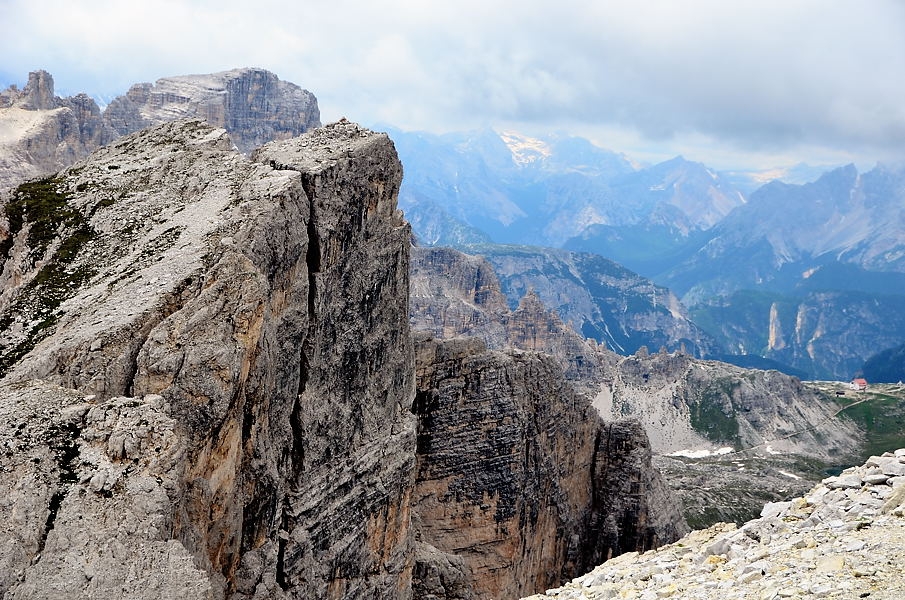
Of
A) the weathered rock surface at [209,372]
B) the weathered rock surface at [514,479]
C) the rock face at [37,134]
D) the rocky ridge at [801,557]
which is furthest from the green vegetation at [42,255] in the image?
the rock face at [37,134]

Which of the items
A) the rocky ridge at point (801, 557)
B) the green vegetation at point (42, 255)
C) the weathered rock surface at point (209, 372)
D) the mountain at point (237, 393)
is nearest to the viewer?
the rocky ridge at point (801, 557)

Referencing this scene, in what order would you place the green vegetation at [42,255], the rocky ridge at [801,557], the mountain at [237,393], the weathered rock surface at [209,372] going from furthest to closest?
the green vegetation at [42,255] → the mountain at [237,393] → the weathered rock surface at [209,372] → the rocky ridge at [801,557]

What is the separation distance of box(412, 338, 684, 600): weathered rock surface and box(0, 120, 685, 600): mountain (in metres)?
0.26

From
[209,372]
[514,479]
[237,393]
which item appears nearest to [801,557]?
[209,372]

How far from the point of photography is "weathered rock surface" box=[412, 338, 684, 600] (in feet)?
209

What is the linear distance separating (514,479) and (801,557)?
47518 millimetres

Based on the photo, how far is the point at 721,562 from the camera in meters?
23.6

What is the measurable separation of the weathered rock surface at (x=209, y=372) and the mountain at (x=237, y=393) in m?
0.11

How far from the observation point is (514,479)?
67438mm

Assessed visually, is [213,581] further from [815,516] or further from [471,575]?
[471,575]

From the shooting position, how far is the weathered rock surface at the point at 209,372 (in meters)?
26.4

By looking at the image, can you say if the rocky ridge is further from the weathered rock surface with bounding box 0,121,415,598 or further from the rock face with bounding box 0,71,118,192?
the rock face with bounding box 0,71,118,192

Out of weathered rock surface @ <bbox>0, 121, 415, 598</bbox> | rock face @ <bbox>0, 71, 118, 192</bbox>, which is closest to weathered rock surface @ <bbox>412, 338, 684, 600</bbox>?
weathered rock surface @ <bbox>0, 121, 415, 598</bbox>

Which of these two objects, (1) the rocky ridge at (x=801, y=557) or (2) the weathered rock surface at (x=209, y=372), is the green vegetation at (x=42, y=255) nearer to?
(2) the weathered rock surface at (x=209, y=372)
